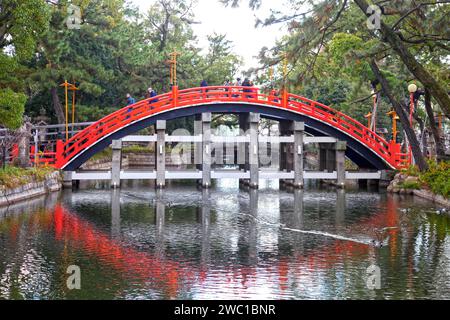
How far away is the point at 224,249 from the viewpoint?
1430 centimetres

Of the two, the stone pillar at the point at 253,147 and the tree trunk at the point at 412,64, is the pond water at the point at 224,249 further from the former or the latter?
the stone pillar at the point at 253,147

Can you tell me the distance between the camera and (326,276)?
11594 mm

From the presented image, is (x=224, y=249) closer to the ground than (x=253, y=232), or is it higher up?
closer to the ground

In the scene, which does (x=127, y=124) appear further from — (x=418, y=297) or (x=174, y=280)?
(x=418, y=297)

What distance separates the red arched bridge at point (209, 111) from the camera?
28.9m

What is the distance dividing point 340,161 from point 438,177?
702cm

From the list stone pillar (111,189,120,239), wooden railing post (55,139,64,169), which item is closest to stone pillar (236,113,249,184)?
stone pillar (111,189,120,239)

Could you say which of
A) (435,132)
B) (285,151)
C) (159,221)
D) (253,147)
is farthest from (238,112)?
(159,221)

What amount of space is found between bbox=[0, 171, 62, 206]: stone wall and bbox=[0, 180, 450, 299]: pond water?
21.6 inches

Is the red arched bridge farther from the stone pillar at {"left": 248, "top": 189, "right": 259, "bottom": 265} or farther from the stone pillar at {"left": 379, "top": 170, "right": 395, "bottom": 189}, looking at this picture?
the stone pillar at {"left": 248, "top": 189, "right": 259, "bottom": 265}

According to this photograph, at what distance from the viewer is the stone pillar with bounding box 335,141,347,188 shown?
3075 cm

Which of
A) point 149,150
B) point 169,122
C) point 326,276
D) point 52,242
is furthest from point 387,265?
point 149,150

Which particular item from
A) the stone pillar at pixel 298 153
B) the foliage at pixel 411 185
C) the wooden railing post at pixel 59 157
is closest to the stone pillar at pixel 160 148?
the wooden railing post at pixel 59 157

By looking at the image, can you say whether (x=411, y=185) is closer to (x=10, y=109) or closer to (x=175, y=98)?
(x=175, y=98)
